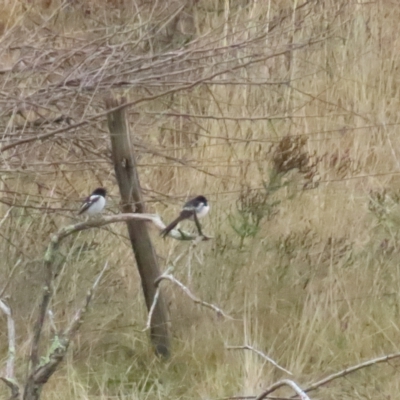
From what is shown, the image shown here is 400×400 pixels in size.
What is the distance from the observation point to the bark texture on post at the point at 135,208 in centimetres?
346

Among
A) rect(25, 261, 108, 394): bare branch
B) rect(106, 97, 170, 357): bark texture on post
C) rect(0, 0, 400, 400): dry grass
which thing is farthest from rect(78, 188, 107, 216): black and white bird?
rect(25, 261, 108, 394): bare branch

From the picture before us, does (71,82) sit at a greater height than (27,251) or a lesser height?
greater

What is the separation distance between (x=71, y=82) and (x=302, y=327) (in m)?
1.26

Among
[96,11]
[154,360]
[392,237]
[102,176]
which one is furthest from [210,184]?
[96,11]

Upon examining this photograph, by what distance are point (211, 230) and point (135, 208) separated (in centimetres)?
72

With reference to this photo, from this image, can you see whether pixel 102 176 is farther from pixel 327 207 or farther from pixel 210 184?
pixel 327 207

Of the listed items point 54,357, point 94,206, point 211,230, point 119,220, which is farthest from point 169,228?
point 211,230

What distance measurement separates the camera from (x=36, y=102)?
3.39 metres

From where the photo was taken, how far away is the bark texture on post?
346cm

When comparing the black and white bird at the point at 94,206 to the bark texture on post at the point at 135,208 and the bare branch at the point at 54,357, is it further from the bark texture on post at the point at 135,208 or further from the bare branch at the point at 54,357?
the bare branch at the point at 54,357

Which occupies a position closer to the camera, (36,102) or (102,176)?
(36,102)

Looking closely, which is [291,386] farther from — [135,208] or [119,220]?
[135,208]

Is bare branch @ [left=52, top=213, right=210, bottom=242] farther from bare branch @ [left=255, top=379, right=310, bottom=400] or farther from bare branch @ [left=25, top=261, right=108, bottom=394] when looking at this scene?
bare branch @ [left=255, top=379, right=310, bottom=400]

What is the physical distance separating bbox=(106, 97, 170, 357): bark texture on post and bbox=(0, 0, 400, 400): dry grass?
0.25 ft
